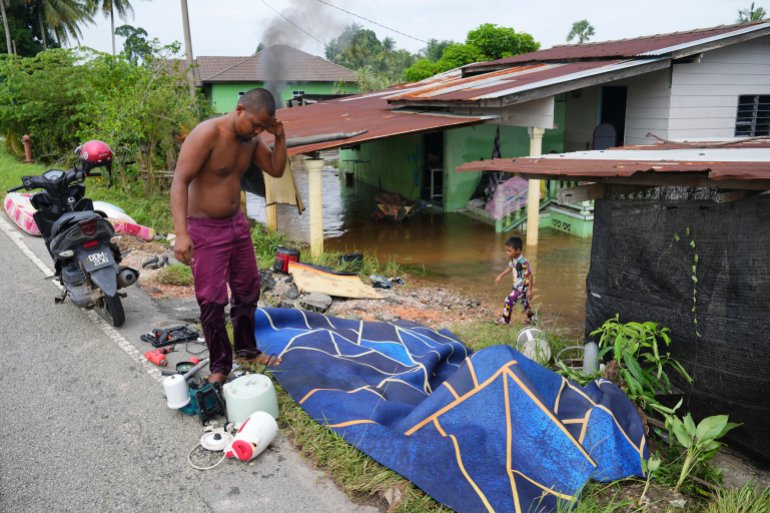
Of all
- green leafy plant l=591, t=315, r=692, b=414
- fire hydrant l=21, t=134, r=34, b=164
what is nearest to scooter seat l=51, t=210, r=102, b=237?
green leafy plant l=591, t=315, r=692, b=414

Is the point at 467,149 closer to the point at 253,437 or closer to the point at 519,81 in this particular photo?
the point at 519,81

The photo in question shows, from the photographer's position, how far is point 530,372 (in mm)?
3566

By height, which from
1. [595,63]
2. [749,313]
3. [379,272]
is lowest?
[379,272]

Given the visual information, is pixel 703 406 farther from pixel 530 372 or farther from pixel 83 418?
pixel 83 418

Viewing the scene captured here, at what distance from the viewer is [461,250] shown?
1173 centimetres

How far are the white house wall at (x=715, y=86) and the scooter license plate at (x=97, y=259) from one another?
1053cm

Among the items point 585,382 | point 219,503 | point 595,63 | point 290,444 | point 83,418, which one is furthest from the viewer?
point 595,63

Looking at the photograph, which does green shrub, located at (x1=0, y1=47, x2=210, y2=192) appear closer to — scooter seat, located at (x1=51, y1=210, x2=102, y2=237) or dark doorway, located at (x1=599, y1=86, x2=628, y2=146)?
scooter seat, located at (x1=51, y1=210, x2=102, y2=237)

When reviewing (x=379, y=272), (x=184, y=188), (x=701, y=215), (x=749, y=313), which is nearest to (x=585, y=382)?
(x=749, y=313)

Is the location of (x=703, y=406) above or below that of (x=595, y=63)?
below

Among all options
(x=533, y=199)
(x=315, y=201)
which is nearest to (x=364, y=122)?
(x=315, y=201)

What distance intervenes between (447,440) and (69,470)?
6.97 ft

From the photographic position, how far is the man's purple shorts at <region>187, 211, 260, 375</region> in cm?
406

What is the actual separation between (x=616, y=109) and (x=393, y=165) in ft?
22.8
